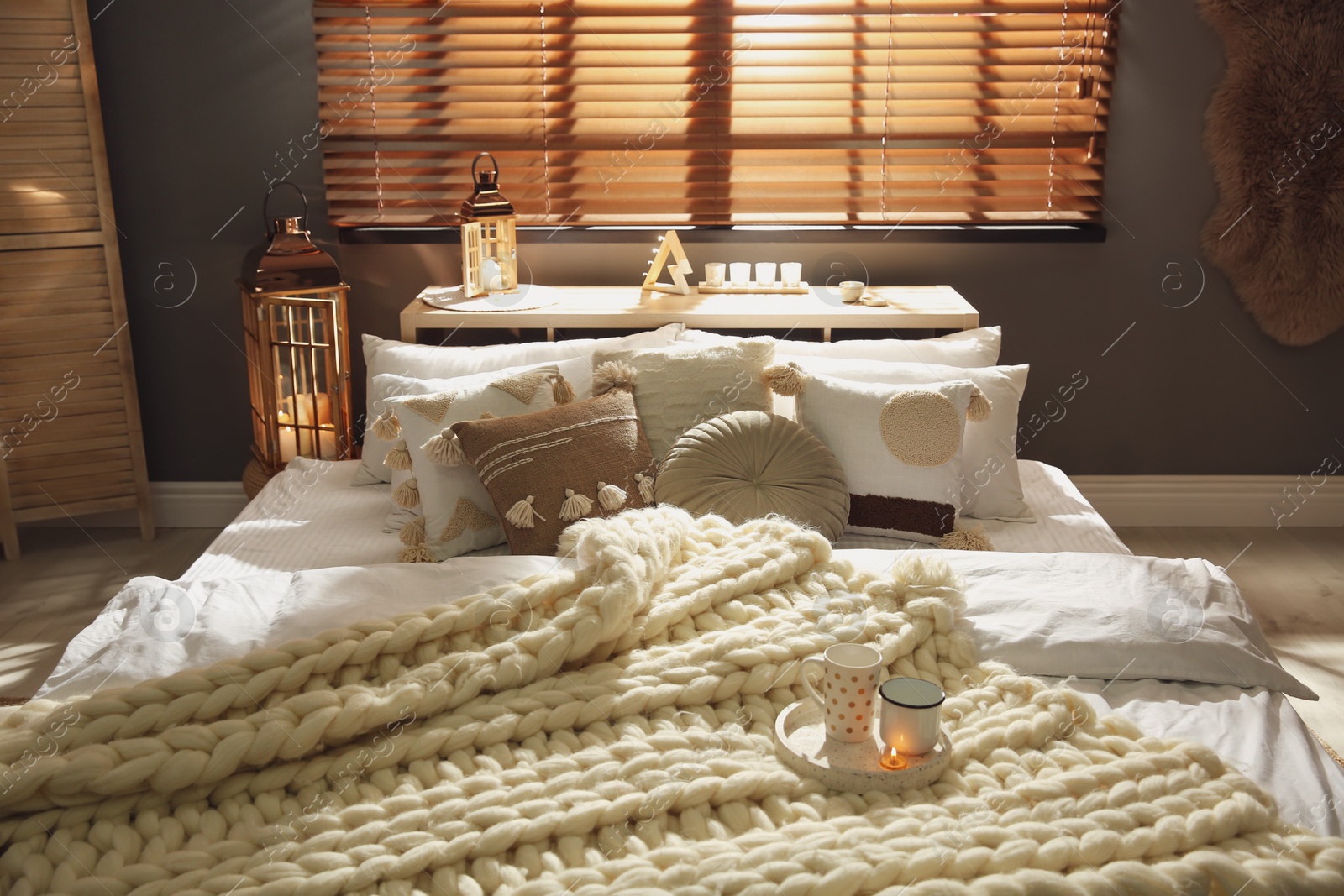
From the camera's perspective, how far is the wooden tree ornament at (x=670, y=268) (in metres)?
2.97

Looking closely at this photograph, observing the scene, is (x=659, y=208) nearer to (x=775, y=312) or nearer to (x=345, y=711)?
(x=775, y=312)

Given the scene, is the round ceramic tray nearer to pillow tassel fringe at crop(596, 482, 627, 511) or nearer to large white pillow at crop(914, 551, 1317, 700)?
large white pillow at crop(914, 551, 1317, 700)

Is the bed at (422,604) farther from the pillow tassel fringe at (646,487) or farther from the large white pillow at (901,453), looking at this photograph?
the pillow tassel fringe at (646,487)

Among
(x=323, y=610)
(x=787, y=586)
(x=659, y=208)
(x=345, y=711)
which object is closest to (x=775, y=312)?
(x=659, y=208)

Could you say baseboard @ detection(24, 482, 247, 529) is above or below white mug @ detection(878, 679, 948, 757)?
below

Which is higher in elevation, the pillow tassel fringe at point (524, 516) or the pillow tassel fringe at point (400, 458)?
the pillow tassel fringe at point (400, 458)

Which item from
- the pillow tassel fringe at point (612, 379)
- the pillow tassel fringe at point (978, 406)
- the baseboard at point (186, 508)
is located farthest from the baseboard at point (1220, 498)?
the baseboard at point (186, 508)

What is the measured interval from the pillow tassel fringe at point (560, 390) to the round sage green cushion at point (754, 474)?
0.90 feet

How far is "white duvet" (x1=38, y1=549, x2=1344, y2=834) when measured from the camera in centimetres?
148

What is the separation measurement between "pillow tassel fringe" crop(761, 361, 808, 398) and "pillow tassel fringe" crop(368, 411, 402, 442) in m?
0.75

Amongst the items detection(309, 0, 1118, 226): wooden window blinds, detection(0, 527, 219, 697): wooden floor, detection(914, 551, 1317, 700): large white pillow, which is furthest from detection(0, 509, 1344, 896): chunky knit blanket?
detection(309, 0, 1118, 226): wooden window blinds

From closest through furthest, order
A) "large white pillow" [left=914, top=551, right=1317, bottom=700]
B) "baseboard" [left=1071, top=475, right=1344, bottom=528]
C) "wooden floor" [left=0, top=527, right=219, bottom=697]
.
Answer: "large white pillow" [left=914, top=551, right=1317, bottom=700], "wooden floor" [left=0, top=527, right=219, bottom=697], "baseboard" [left=1071, top=475, right=1344, bottom=528]

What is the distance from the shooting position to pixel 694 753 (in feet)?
4.19

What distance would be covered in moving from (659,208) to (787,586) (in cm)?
184
